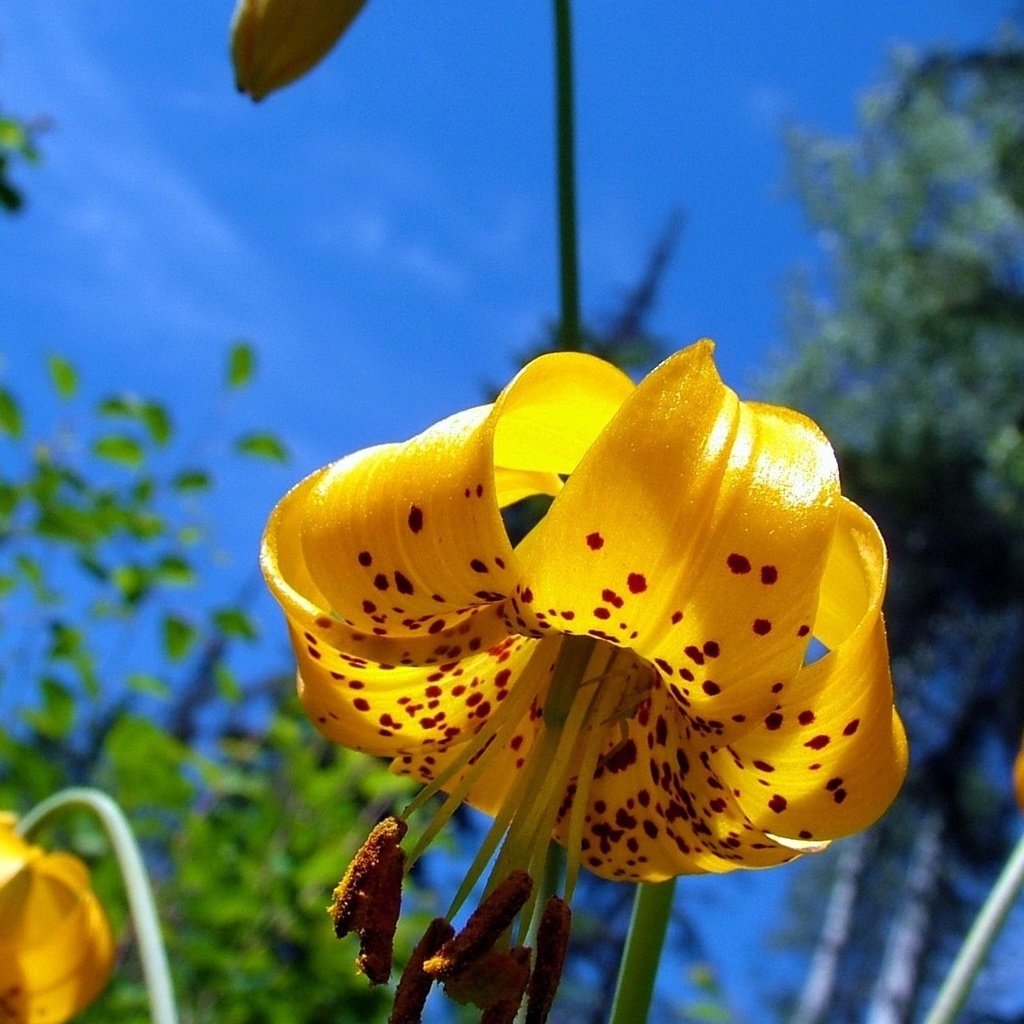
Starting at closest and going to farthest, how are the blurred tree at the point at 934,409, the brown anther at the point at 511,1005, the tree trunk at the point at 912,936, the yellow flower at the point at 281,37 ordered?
the brown anther at the point at 511,1005 → the yellow flower at the point at 281,37 → the tree trunk at the point at 912,936 → the blurred tree at the point at 934,409

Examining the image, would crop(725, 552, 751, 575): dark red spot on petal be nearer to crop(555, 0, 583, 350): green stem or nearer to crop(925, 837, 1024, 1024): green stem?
crop(555, 0, 583, 350): green stem

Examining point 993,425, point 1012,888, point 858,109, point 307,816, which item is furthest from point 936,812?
point 1012,888

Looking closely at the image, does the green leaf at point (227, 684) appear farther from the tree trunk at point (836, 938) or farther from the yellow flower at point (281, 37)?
the tree trunk at point (836, 938)

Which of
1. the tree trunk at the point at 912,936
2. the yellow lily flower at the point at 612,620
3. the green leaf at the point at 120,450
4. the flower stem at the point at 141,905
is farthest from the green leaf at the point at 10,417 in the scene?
the tree trunk at the point at 912,936

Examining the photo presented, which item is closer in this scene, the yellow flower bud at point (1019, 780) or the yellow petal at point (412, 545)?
the yellow petal at point (412, 545)

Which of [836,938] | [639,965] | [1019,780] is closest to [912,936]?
[836,938]

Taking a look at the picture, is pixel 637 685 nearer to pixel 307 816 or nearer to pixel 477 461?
pixel 477 461
